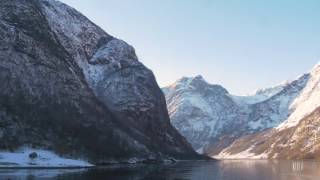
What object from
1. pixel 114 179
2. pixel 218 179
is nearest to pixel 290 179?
pixel 218 179

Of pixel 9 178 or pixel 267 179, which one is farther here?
pixel 267 179

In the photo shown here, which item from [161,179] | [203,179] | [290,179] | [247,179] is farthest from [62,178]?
[290,179]

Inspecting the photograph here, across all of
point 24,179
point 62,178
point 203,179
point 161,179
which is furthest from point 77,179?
point 203,179

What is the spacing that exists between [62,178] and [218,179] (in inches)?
2100

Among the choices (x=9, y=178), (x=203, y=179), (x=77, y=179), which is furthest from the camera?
(x=203, y=179)

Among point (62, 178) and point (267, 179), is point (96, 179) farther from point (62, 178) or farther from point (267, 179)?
point (267, 179)

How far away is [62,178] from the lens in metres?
154

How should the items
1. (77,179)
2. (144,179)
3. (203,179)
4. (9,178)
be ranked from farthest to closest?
(203,179)
(144,179)
(77,179)
(9,178)

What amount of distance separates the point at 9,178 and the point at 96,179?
2542 cm

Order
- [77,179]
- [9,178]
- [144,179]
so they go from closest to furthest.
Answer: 1. [9,178]
2. [77,179]
3. [144,179]

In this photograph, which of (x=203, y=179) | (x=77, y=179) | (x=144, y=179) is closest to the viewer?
(x=77, y=179)

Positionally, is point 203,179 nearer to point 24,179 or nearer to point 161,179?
point 161,179

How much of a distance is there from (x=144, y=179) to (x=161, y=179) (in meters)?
6.47

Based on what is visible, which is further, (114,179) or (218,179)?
(218,179)
